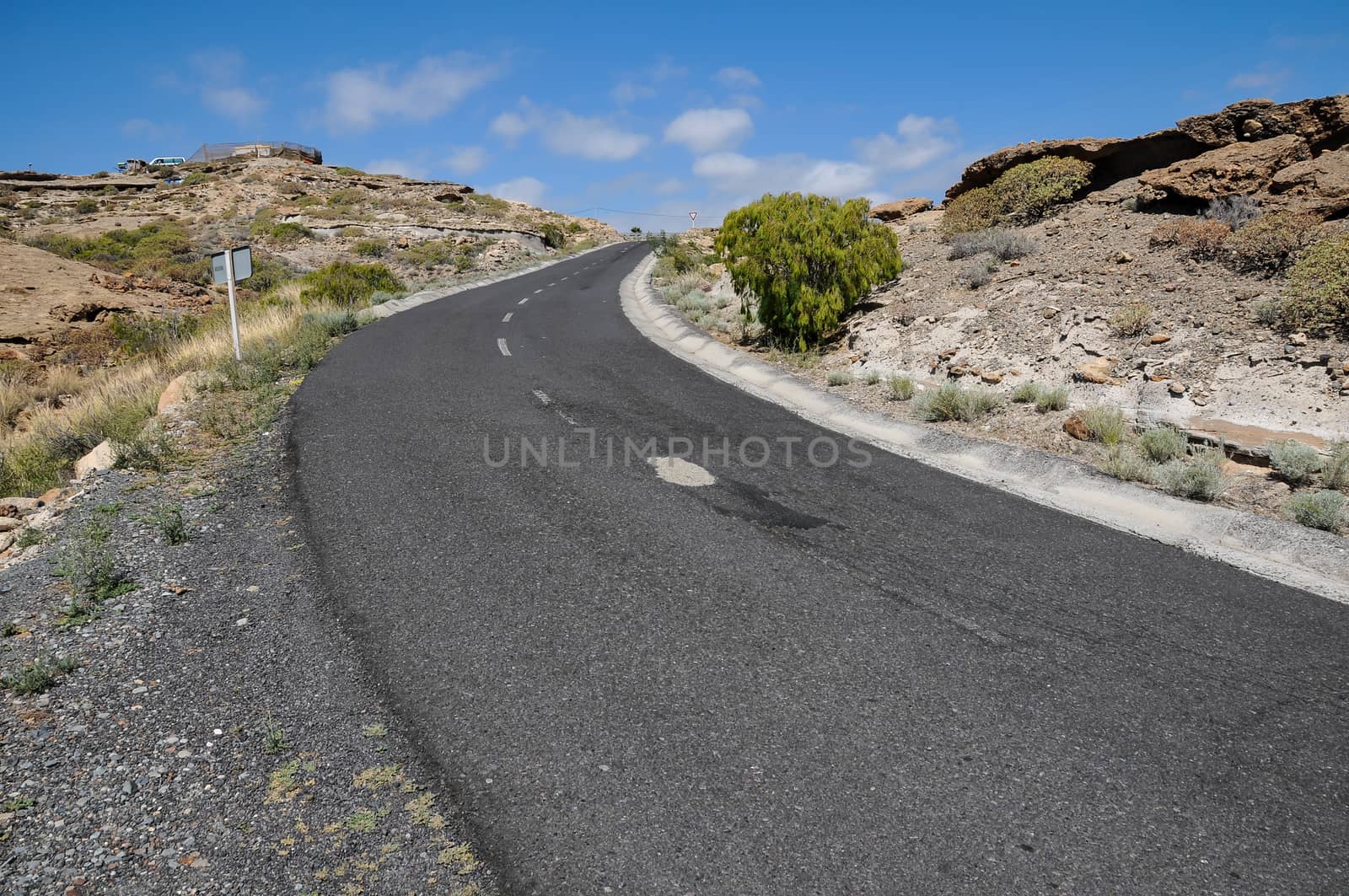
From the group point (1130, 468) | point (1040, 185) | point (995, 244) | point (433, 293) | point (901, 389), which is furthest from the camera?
point (433, 293)

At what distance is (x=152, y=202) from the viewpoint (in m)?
51.7

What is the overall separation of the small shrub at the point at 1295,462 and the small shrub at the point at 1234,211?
618cm

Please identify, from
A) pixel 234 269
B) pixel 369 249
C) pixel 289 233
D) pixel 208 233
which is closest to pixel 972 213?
pixel 234 269

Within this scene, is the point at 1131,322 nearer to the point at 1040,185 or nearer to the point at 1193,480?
the point at 1193,480

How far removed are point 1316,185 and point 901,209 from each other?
11.4 m

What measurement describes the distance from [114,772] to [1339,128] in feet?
57.1

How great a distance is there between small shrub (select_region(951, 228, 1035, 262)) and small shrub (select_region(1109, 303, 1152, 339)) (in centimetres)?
421

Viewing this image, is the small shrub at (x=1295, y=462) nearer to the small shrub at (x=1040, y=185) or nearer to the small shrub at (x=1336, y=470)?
the small shrub at (x=1336, y=470)

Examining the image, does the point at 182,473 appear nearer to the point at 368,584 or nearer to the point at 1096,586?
the point at 368,584

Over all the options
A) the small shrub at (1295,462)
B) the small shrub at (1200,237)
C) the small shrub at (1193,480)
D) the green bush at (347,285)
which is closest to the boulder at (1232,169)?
the small shrub at (1200,237)

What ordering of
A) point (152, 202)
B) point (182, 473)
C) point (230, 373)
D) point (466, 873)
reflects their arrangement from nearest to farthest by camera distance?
point (466, 873) → point (182, 473) → point (230, 373) → point (152, 202)

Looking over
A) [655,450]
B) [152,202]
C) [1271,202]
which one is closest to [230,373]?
[655,450]

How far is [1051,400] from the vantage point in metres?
9.36

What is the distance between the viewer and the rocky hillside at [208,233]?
20.5 m
